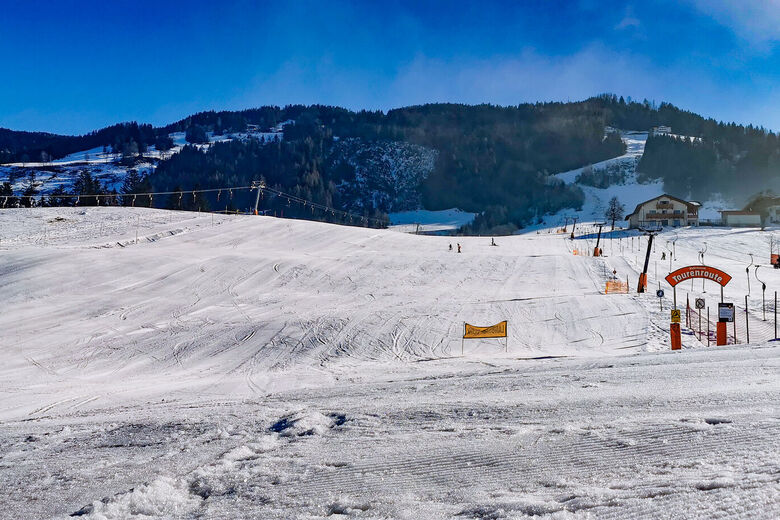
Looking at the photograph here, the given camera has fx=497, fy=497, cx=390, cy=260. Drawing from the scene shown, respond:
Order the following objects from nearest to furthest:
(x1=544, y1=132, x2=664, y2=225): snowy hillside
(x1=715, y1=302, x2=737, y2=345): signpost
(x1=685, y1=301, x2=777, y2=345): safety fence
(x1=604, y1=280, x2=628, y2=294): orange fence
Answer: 1. (x1=715, y1=302, x2=737, y2=345): signpost
2. (x1=685, y1=301, x2=777, y2=345): safety fence
3. (x1=604, y1=280, x2=628, y2=294): orange fence
4. (x1=544, y1=132, x2=664, y2=225): snowy hillside

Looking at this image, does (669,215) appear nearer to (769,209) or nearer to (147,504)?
(769,209)

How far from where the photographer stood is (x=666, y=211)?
90000 mm

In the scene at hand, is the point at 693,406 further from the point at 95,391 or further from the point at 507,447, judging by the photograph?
the point at 95,391

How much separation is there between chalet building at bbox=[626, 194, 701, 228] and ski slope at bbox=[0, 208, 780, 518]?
67480mm

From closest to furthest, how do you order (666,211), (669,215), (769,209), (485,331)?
(485,331) → (769,209) → (669,215) → (666,211)

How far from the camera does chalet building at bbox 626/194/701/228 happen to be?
88.8m

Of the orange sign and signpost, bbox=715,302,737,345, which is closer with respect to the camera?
signpost, bbox=715,302,737,345

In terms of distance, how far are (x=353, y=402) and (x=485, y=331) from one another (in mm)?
11351

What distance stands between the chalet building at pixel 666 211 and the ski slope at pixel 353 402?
67480 mm

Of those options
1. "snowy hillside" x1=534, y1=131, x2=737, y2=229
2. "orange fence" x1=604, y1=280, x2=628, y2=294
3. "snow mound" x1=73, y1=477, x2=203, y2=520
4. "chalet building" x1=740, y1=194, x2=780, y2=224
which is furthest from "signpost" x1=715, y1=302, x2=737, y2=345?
"snowy hillside" x1=534, y1=131, x2=737, y2=229

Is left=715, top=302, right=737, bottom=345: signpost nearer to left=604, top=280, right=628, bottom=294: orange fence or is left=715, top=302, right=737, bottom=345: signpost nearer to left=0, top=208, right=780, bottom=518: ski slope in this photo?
left=0, top=208, right=780, bottom=518: ski slope

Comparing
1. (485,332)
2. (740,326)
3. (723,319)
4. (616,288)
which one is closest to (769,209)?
(616,288)

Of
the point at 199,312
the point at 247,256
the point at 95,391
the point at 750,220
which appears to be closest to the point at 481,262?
the point at 247,256

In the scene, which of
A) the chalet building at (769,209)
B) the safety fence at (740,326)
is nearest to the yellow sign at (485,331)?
the safety fence at (740,326)
